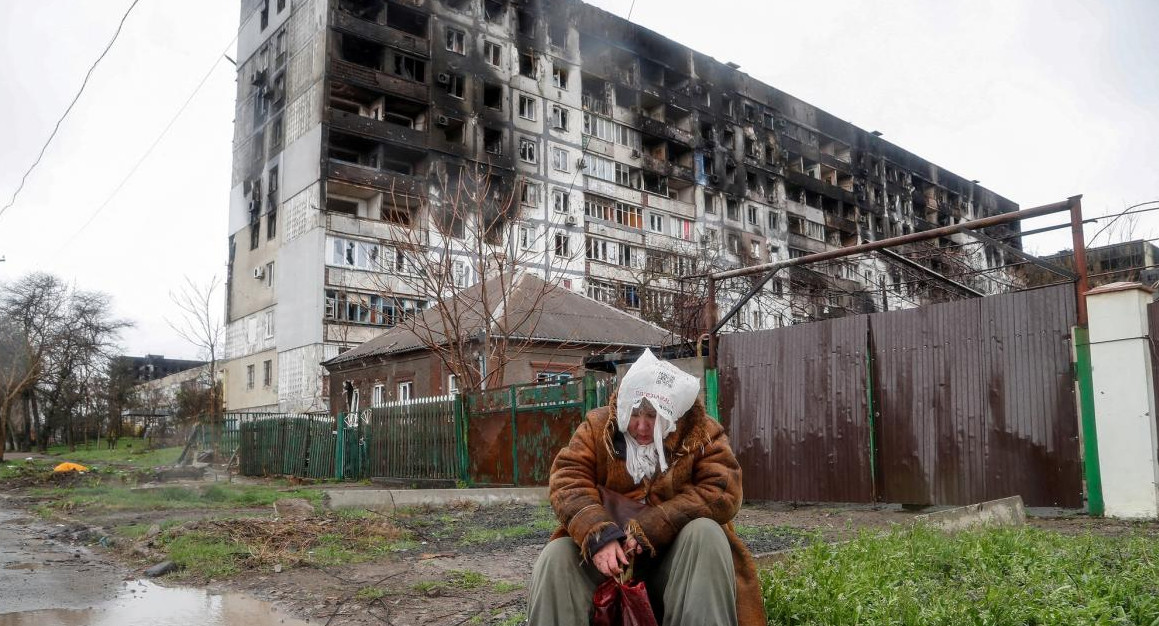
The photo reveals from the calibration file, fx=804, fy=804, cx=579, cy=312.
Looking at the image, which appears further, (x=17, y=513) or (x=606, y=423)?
(x=17, y=513)

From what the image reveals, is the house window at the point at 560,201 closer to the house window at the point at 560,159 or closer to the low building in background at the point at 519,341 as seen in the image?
the house window at the point at 560,159

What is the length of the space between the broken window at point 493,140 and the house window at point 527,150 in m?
1.30

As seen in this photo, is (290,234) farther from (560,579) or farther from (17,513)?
(560,579)

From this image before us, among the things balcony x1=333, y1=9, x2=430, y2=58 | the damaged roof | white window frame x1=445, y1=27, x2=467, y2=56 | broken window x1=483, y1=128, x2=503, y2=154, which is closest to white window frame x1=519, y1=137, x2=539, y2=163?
broken window x1=483, y1=128, x2=503, y2=154

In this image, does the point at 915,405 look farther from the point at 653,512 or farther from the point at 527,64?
→ the point at 527,64

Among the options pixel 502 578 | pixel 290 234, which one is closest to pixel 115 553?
pixel 502 578

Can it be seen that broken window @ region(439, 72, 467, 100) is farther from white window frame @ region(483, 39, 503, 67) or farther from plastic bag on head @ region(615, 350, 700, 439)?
plastic bag on head @ region(615, 350, 700, 439)

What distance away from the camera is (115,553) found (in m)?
7.86

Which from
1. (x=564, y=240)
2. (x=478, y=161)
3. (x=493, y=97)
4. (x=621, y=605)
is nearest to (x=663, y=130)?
(x=493, y=97)

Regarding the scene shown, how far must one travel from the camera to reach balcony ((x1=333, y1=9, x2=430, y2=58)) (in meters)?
38.9

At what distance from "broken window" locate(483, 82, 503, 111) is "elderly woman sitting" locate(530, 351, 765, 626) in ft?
145

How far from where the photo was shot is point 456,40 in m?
44.6

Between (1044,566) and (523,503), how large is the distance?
312 inches

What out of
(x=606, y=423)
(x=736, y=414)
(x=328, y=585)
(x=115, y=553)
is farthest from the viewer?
(x=736, y=414)
